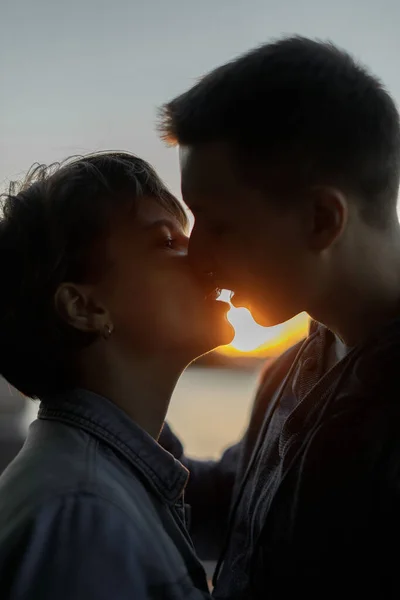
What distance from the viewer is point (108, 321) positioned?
2.48 ft

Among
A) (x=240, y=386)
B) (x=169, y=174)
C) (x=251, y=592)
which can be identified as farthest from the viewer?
(x=240, y=386)

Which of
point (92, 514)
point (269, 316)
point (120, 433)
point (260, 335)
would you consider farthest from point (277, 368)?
point (92, 514)

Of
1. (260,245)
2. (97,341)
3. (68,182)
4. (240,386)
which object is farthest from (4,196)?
(240,386)

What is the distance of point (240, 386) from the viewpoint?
1559mm

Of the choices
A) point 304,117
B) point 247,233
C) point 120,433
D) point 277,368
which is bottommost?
point 120,433

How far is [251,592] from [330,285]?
318 millimetres

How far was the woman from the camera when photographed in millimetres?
686

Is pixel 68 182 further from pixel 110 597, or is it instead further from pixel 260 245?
pixel 110 597

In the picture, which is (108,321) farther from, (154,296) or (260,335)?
(260,335)

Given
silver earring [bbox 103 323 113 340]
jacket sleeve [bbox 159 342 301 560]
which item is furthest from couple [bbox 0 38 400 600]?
jacket sleeve [bbox 159 342 301 560]

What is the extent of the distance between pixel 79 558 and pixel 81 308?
288mm

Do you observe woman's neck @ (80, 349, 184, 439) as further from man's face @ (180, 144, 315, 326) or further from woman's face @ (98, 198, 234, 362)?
man's face @ (180, 144, 315, 326)

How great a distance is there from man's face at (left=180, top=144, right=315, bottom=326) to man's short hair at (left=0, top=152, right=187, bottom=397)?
0.12 m

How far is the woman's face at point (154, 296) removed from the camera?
0.76 meters
